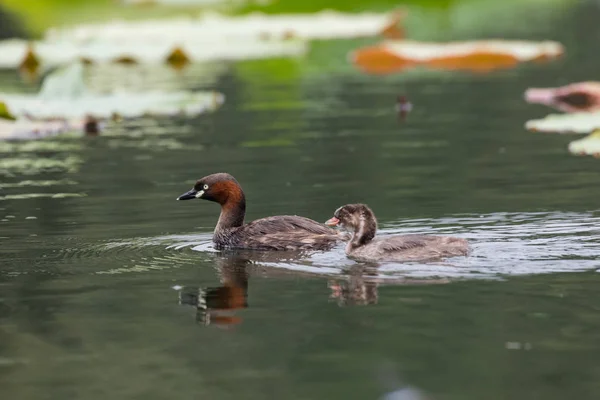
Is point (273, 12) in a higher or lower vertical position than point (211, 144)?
higher

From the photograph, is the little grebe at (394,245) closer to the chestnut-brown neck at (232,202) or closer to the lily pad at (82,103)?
the chestnut-brown neck at (232,202)

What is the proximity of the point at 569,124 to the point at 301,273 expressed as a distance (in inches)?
334

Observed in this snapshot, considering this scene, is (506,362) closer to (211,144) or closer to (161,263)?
(161,263)

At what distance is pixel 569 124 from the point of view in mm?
16969

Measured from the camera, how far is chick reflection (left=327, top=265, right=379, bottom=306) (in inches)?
330

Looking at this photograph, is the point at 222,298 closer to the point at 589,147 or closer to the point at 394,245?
the point at 394,245

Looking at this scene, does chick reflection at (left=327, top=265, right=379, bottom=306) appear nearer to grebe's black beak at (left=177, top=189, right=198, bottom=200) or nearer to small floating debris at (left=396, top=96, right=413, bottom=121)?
grebe's black beak at (left=177, top=189, right=198, bottom=200)

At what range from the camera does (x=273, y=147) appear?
16797 mm

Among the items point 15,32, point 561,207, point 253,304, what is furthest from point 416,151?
point 15,32

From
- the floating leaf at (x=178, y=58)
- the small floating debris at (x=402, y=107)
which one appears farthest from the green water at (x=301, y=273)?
the floating leaf at (x=178, y=58)

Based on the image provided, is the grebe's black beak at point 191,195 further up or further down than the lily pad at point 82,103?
further down

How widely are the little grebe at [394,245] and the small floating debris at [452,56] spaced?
55.4ft

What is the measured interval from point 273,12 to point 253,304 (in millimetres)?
36518

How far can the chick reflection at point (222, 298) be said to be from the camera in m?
8.09
